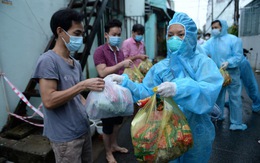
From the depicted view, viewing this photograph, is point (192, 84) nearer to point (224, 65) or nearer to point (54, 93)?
point (54, 93)

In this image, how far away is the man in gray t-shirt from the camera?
1.44 meters

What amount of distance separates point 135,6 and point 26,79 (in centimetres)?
627

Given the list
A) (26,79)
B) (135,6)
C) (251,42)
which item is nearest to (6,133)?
(26,79)

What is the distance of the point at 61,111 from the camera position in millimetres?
1571

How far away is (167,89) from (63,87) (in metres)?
0.87

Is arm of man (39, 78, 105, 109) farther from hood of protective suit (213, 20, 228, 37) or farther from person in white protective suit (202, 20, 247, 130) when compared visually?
Result: hood of protective suit (213, 20, 228, 37)

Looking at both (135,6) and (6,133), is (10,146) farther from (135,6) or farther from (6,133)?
(135,6)

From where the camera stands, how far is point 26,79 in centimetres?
331

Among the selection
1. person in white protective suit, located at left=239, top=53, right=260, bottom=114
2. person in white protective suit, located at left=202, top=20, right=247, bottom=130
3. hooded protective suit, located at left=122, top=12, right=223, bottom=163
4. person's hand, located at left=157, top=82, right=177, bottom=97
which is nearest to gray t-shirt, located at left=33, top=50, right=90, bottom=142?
hooded protective suit, located at left=122, top=12, right=223, bottom=163

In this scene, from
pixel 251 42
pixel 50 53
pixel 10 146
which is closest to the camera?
pixel 50 53

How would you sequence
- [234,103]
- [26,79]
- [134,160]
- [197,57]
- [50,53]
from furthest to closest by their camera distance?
[234,103], [26,79], [134,160], [197,57], [50,53]

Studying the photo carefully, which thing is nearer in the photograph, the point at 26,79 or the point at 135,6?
the point at 26,79

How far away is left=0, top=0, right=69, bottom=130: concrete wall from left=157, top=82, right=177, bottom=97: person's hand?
2727 millimetres

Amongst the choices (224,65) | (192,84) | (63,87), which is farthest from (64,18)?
(224,65)
